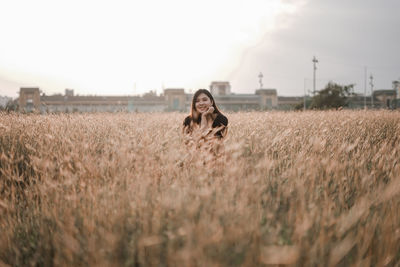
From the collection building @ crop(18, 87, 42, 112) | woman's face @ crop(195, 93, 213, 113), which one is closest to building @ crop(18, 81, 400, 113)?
building @ crop(18, 87, 42, 112)

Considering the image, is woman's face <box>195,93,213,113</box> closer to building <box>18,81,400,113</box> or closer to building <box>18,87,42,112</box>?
building <box>18,81,400,113</box>

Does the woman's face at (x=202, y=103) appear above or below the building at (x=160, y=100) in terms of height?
below

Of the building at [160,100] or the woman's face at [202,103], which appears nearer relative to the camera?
the woman's face at [202,103]

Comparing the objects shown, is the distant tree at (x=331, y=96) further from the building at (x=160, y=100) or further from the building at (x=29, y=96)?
the building at (x=29, y=96)

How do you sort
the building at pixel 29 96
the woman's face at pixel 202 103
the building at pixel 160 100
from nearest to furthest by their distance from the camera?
the woman's face at pixel 202 103 < the building at pixel 160 100 < the building at pixel 29 96

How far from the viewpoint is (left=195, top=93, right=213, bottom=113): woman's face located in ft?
14.4

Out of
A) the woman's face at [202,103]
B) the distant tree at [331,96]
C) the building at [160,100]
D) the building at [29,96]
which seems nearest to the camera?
the woman's face at [202,103]

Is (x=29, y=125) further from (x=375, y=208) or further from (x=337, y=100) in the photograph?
(x=337, y=100)

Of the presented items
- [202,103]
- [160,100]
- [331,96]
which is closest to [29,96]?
[160,100]

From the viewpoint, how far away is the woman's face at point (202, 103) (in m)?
4.38

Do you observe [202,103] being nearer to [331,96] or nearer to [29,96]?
[331,96]

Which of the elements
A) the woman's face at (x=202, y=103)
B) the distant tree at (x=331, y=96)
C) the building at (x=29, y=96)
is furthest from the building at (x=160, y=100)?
the woman's face at (x=202, y=103)

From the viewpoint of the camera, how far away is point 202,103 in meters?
4.37

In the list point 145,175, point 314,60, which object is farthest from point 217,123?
point 314,60
